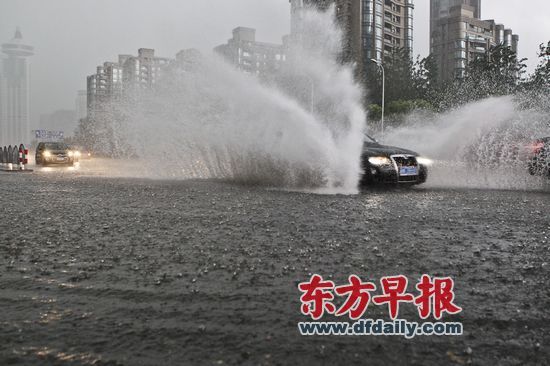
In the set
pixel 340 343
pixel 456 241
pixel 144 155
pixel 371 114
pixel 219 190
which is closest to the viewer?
pixel 340 343

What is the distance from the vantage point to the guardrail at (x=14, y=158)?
65.7 feet

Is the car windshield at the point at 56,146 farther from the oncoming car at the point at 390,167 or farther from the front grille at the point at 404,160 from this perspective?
the front grille at the point at 404,160

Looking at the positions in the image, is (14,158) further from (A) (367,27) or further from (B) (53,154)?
(A) (367,27)

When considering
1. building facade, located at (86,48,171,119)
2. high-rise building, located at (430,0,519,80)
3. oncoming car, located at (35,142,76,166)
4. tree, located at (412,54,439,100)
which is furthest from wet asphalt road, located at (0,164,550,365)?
high-rise building, located at (430,0,519,80)

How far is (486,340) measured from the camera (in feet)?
8.10

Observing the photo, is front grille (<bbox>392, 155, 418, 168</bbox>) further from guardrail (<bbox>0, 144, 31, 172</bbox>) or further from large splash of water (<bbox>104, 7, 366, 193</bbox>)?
guardrail (<bbox>0, 144, 31, 172</bbox>)

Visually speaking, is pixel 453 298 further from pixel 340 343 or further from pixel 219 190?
pixel 219 190

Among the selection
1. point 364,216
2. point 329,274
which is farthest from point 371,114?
point 329,274

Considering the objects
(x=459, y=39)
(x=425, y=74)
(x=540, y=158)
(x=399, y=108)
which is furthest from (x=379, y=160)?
(x=459, y=39)

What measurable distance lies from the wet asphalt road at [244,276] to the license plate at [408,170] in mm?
2875

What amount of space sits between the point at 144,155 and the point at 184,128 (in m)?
3.38

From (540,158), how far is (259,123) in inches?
262

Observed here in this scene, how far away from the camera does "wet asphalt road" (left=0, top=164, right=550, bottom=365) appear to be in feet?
7.67

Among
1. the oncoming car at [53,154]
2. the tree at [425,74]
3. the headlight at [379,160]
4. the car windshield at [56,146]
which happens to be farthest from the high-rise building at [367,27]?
the headlight at [379,160]
